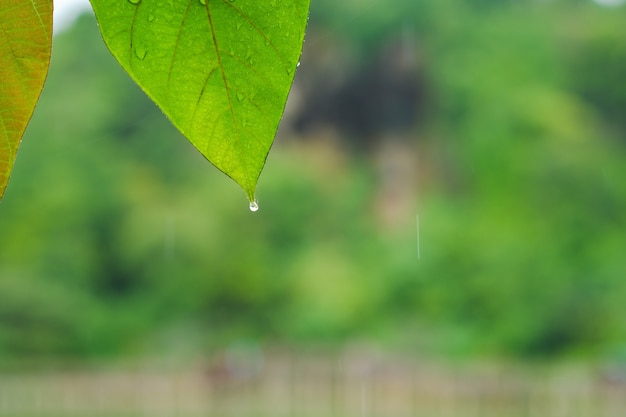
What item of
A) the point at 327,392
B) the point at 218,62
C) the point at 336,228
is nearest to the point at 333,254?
the point at 336,228

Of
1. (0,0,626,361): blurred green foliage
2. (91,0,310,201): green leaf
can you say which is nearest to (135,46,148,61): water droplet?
(91,0,310,201): green leaf

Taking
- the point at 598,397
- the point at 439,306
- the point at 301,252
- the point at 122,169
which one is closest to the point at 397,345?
the point at 439,306

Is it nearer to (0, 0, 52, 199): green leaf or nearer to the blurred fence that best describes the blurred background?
the blurred fence

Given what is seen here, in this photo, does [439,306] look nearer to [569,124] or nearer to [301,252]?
[301,252]

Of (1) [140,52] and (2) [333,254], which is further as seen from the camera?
(2) [333,254]

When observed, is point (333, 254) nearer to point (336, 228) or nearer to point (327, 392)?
point (336, 228)
